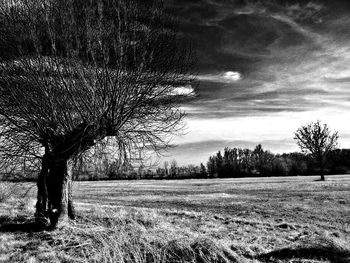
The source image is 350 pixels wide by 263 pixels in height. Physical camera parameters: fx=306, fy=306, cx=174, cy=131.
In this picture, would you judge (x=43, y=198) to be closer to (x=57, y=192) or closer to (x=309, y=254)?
(x=57, y=192)

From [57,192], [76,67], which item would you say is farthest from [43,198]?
[76,67]

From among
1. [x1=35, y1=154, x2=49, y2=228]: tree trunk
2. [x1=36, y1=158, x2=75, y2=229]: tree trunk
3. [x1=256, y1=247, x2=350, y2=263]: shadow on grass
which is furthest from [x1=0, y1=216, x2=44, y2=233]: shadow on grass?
[x1=256, y1=247, x2=350, y2=263]: shadow on grass

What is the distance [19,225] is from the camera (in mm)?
9633

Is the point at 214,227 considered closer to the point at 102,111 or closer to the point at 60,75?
the point at 102,111

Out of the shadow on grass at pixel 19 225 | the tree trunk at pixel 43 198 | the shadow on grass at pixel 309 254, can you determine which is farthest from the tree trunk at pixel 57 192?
the shadow on grass at pixel 309 254

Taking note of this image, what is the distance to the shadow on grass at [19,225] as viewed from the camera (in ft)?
29.4

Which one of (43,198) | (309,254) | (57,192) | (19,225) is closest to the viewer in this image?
(309,254)

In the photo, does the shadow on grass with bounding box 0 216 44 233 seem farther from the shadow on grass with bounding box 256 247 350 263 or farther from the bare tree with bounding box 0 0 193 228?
the shadow on grass with bounding box 256 247 350 263

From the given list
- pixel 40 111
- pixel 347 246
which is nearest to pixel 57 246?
pixel 40 111

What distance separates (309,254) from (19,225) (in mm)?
8386

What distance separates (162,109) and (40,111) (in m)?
3.30

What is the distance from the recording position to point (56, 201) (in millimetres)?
8977

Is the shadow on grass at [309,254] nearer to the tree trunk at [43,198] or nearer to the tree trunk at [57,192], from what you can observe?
the tree trunk at [57,192]

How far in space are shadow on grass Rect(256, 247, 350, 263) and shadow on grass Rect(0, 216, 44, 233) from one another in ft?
21.2
